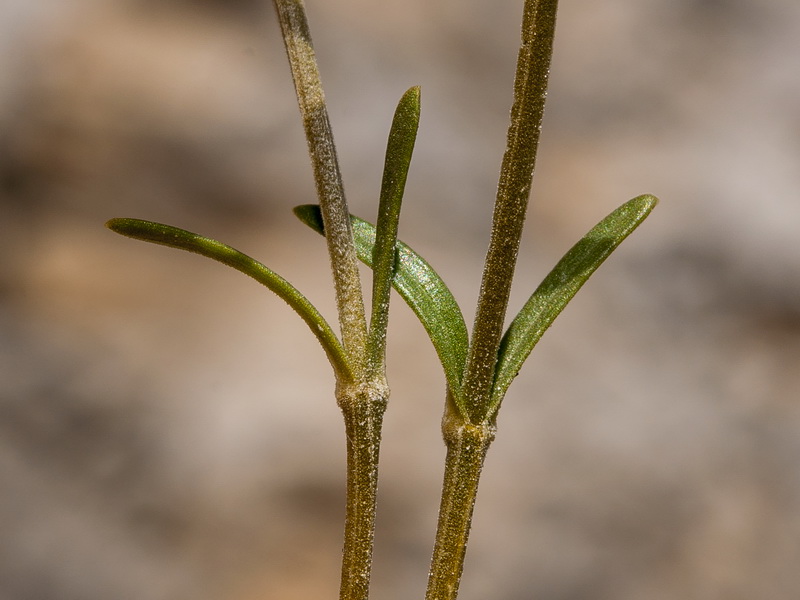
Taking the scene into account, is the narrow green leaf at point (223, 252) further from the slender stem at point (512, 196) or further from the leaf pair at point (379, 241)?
the slender stem at point (512, 196)

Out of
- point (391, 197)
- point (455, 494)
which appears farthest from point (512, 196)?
point (455, 494)

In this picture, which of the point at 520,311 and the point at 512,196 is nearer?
the point at 512,196

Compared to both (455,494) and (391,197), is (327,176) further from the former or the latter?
(455,494)

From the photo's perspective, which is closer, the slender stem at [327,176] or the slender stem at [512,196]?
the slender stem at [512,196]

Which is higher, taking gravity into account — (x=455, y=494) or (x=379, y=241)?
(x=379, y=241)

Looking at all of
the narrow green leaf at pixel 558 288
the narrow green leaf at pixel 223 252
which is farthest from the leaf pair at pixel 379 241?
the narrow green leaf at pixel 558 288
